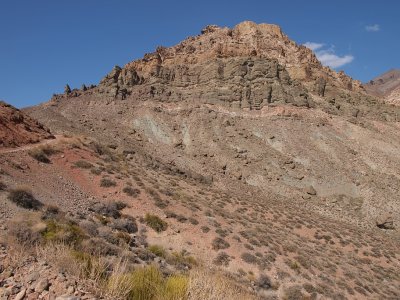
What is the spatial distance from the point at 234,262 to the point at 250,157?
30822 mm

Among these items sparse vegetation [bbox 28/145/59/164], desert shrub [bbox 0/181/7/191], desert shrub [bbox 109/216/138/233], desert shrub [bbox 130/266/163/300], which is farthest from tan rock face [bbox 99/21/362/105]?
desert shrub [bbox 130/266/163/300]

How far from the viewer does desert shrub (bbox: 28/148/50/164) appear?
849 inches

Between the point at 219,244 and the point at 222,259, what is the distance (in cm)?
130

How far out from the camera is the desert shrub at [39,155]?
849 inches

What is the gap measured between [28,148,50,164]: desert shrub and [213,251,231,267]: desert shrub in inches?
464

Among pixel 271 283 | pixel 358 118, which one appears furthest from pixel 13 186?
pixel 358 118

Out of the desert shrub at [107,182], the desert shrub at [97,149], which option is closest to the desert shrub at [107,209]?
the desert shrub at [107,182]

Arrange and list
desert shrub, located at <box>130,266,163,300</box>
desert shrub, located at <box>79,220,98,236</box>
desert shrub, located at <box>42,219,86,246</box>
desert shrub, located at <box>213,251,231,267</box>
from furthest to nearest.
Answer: desert shrub, located at <box>213,251,231,267</box>
desert shrub, located at <box>79,220,98,236</box>
desert shrub, located at <box>42,219,86,246</box>
desert shrub, located at <box>130,266,163,300</box>

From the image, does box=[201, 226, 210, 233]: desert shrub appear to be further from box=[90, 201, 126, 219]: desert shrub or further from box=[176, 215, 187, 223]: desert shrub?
box=[90, 201, 126, 219]: desert shrub

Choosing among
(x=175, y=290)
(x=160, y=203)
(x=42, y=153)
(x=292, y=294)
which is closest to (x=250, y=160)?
(x=160, y=203)

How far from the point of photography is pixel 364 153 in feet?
166

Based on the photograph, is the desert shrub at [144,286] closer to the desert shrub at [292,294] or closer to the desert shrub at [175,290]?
the desert shrub at [175,290]

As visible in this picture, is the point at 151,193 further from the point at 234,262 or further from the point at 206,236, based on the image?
the point at 234,262

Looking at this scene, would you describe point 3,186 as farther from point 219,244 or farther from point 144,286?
point 144,286
